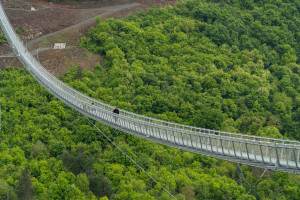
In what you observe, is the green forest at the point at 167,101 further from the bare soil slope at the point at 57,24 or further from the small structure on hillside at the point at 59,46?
the small structure on hillside at the point at 59,46

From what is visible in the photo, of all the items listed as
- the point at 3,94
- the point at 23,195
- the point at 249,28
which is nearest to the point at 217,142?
the point at 23,195

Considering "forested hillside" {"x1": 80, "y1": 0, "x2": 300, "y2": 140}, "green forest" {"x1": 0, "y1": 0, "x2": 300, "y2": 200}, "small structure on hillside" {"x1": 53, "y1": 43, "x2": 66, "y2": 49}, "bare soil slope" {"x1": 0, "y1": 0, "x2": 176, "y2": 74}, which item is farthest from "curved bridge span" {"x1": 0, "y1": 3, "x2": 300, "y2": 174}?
"small structure on hillside" {"x1": 53, "y1": 43, "x2": 66, "y2": 49}

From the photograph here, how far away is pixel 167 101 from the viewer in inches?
3349

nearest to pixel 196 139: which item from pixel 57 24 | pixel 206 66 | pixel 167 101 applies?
pixel 167 101

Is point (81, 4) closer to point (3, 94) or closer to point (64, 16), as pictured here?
point (64, 16)

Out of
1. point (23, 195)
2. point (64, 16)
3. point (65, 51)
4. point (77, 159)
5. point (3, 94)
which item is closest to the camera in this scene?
point (23, 195)

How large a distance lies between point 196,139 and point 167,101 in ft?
80.6

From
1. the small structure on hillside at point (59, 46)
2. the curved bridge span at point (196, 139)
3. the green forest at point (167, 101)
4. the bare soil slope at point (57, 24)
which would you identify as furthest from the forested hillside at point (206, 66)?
the curved bridge span at point (196, 139)

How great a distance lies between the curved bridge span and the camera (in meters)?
55.1

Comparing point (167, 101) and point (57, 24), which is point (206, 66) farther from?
point (57, 24)

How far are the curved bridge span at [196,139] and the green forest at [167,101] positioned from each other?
→ 17.0ft

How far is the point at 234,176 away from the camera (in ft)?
244

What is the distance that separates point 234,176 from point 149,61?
26269 millimetres

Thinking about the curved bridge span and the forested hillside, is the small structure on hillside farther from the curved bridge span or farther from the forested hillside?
the curved bridge span
